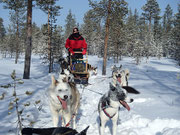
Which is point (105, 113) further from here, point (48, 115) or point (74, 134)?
point (48, 115)

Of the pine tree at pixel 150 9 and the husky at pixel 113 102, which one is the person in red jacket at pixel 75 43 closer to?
the husky at pixel 113 102

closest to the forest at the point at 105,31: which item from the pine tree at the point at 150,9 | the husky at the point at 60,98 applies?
the pine tree at the point at 150,9

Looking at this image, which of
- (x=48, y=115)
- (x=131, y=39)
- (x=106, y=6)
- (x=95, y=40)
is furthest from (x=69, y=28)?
(x=48, y=115)

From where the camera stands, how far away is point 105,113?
3.21 meters

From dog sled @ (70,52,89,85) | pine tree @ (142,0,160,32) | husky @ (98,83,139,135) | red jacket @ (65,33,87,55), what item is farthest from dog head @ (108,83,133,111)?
pine tree @ (142,0,160,32)

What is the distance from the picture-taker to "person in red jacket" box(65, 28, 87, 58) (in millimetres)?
7727

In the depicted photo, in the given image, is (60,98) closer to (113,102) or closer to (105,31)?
(113,102)

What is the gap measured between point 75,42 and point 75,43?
2.0 inches

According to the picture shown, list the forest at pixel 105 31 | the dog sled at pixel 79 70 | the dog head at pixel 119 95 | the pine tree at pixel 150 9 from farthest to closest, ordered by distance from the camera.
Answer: the pine tree at pixel 150 9 < the forest at pixel 105 31 < the dog sled at pixel 79 70 < the dog head at pixel 119 95

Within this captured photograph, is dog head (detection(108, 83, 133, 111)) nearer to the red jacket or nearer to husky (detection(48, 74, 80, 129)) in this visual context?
husky (detection(48, 74, 80, 129))

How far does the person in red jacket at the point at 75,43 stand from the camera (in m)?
7.73

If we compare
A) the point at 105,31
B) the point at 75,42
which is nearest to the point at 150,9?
the point at 105,31

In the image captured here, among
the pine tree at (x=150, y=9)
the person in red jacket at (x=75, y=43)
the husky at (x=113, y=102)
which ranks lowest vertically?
the husky at (x=113, y=102)

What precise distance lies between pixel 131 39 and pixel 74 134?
37718mm
